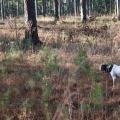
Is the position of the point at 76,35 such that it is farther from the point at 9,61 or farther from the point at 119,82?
the point at 119,82

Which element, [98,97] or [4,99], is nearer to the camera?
[98,97]

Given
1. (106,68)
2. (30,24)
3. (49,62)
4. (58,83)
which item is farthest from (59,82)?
(30,24)

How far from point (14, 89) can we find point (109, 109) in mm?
2136

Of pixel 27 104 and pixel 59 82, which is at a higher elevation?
pixel 59 82

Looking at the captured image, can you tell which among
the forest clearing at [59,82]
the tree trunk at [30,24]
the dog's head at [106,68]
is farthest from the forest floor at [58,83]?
the tree trunk at [30,24]

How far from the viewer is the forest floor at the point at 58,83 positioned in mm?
7902

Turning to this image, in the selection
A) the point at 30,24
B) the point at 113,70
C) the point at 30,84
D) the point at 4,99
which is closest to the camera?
the point at 4,99

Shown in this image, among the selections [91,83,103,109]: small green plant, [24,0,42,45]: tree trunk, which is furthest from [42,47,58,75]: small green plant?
[24,0,42,45]: tree trunk

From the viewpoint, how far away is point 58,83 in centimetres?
923

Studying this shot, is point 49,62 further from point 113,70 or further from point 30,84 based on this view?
point 113,70

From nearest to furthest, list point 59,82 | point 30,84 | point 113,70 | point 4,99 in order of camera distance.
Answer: point 4,99 < point 59,82 < point 30,84 < point 113,70

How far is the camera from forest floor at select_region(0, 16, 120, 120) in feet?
25.9

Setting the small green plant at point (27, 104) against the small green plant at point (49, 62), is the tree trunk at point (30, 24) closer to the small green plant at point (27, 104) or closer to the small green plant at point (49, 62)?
the small green plant at point (49, 62)

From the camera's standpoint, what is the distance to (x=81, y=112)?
7.71 metres
